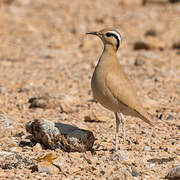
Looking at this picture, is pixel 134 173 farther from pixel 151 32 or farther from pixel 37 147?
pixel 151 32

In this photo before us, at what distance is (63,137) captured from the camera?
5078 mm

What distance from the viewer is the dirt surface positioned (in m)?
4.79

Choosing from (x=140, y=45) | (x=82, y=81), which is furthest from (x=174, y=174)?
(x=140, y=45)

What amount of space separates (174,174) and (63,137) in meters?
1.37

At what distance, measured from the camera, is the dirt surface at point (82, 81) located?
188 inches

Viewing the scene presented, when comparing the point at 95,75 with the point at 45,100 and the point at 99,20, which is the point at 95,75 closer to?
the point at 45,100

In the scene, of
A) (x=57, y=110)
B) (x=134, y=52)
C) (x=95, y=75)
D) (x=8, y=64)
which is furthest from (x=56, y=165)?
(x=134, y=52)

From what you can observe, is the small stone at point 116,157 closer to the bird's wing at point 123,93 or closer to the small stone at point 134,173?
the small stone at point 134,173

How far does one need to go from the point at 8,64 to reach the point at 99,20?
4.96 m

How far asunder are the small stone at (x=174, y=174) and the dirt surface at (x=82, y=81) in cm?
15

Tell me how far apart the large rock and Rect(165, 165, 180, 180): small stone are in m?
1.06

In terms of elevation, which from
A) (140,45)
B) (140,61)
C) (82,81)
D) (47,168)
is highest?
(140,45)

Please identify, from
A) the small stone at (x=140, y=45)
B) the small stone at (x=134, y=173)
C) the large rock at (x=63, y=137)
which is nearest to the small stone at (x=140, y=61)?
the small stone at (x=140, y=45)

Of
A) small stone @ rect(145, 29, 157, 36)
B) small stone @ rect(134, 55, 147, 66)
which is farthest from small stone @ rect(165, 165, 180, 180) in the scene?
small stone @ rect(145, 29, 157, 36)
